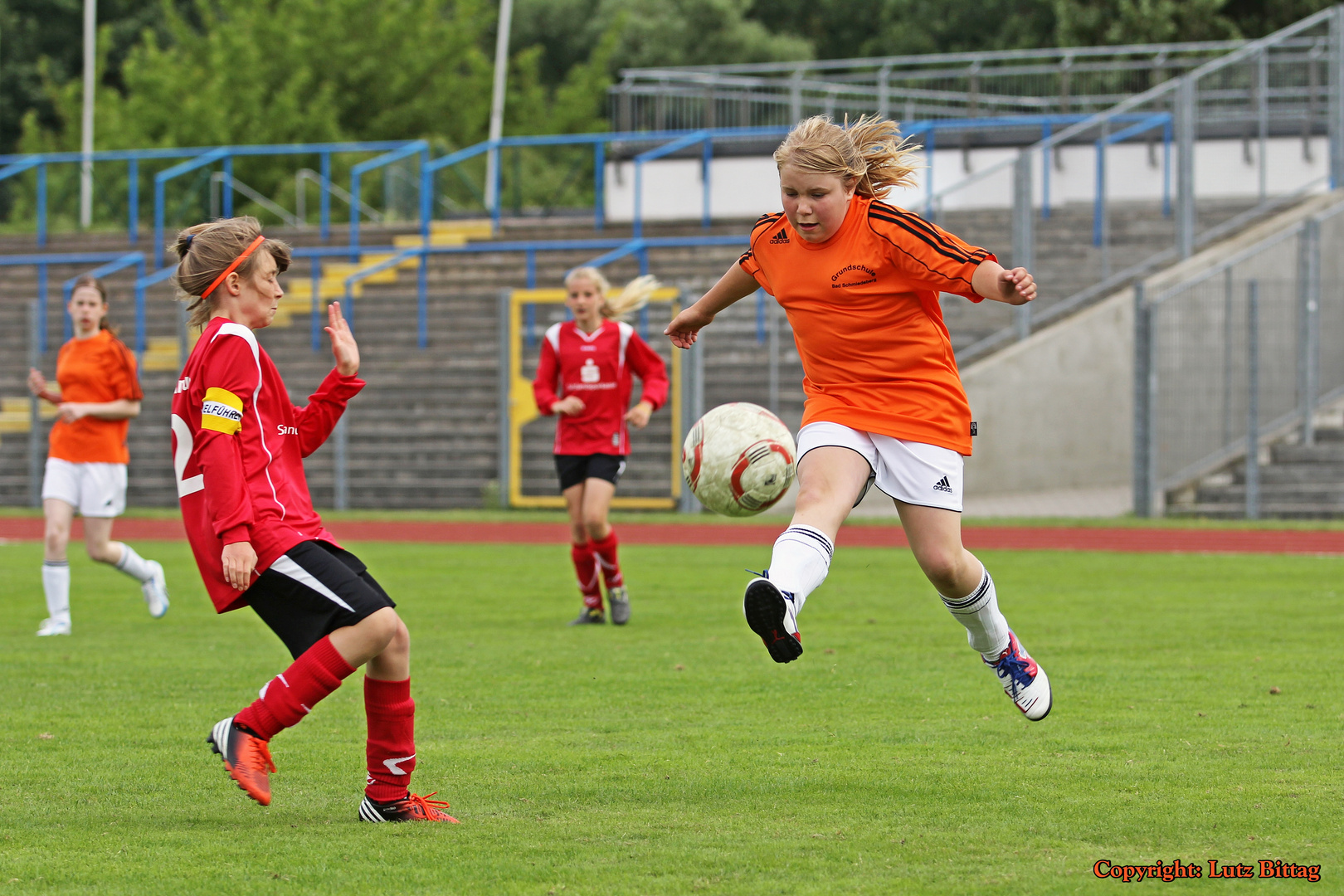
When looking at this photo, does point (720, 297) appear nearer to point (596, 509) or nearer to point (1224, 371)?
point (596, 509)

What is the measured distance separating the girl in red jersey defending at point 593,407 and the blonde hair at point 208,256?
197 inches

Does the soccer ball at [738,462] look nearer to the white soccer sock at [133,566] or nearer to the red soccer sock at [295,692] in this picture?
the red soccer sock at [295,692]

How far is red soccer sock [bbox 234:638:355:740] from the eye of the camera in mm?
4672

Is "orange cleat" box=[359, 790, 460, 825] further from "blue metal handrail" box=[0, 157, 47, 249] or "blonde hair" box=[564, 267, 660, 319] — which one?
"blue metal handrail" box=[0, 157, 47, 249]

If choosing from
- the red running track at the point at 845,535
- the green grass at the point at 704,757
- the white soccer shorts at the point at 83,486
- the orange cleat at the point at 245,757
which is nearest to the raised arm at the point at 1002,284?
the green grass at the point at 704,757

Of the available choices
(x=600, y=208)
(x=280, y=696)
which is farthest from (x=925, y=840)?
(x=600, y=208)

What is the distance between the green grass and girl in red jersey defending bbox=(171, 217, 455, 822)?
252 millimetres

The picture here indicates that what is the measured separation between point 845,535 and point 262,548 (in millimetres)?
12579

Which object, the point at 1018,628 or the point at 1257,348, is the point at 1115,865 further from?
the point at 1257,348

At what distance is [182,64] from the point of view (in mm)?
39500

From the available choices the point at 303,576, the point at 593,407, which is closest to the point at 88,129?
the point at 593,407

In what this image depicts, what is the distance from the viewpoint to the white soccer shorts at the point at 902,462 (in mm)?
5492

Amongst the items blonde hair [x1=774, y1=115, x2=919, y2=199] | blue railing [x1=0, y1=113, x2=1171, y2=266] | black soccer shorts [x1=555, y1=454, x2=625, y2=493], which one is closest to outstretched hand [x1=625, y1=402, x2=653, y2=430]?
black soccer shorts [x1=555, y1=454, x2=625, y2=493]

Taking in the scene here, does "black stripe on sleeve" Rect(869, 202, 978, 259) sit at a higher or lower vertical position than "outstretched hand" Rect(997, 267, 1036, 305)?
higher
